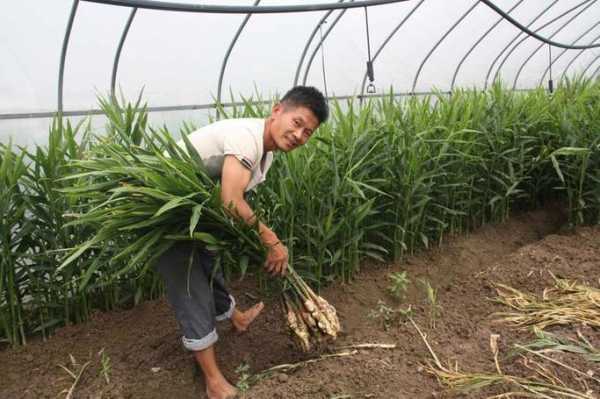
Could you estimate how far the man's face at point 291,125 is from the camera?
5.20 ft

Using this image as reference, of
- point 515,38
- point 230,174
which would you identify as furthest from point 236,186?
point 515,38

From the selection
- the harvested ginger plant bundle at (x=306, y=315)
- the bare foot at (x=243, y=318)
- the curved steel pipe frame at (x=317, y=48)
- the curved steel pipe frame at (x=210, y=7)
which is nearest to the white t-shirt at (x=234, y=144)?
the harvested ginger plant bundle at (x=306, y=315)

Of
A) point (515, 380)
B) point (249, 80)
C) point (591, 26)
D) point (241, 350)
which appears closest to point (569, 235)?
point (515, 380)

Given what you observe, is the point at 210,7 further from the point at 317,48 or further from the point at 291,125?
the point at 317,48

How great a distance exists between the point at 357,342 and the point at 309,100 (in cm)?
101

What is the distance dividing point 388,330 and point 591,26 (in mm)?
9956

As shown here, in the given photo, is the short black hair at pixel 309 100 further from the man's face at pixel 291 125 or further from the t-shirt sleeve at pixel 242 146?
the t-shirt sleeve at pixel 242 146

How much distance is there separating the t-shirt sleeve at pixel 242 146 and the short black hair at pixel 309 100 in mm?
201

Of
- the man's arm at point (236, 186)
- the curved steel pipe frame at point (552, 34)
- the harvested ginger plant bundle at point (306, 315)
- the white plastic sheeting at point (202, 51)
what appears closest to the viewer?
the man's arm at point (236, 186)

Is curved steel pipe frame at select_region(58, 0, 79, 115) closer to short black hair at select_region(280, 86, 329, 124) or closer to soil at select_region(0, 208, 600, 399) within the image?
soil at select_region(0, 208, 600, 399)

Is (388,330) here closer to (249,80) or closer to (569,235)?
(569,235)

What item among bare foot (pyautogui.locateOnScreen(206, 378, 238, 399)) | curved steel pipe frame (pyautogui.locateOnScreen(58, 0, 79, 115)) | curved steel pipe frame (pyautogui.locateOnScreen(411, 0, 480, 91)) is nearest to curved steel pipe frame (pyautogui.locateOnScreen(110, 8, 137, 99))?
curved steel pipe frame (pyautogui.locateOnScreen(58, 0, 79, 115))

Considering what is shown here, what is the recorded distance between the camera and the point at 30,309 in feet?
7.16

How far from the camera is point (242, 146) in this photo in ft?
4.89
